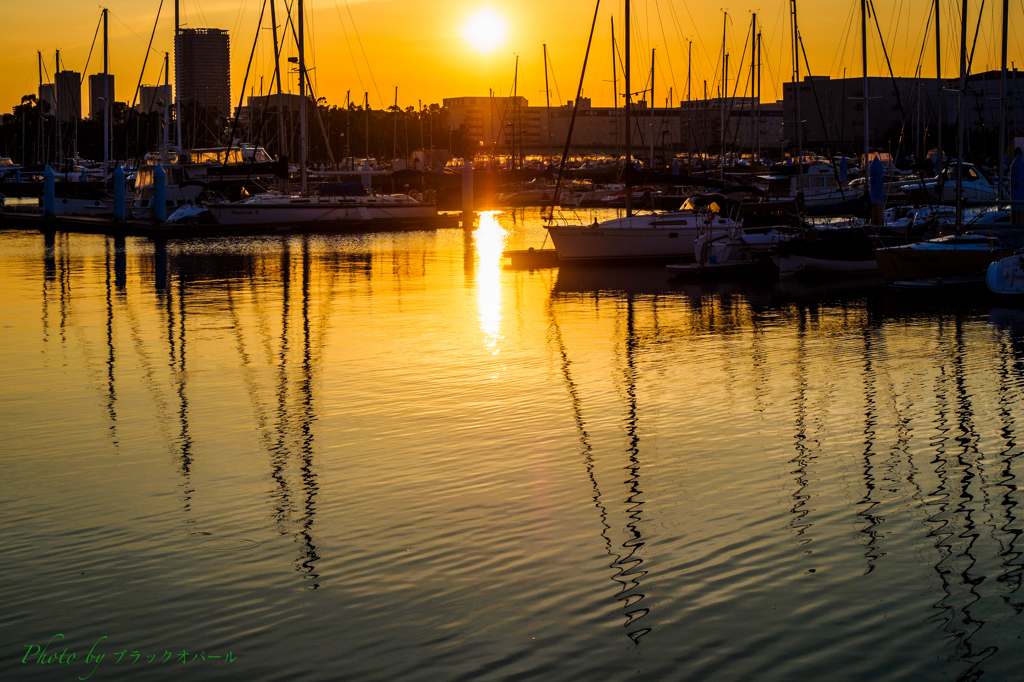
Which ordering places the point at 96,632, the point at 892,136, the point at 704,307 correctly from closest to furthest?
the point at 96,632
the point at 704,307
the point at 892,136

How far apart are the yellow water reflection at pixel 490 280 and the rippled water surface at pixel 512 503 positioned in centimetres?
43

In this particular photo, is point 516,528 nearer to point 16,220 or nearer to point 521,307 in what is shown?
point 521,307

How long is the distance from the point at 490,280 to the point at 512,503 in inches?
1090

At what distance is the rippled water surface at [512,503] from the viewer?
28.5 feet

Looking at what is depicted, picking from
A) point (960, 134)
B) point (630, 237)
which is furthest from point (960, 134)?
point (630, 237)

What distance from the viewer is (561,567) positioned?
10.3 metres

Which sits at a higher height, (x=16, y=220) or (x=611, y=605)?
(x=16, y=220)

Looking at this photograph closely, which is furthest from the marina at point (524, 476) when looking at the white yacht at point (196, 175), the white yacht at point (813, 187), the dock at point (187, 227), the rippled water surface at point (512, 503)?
the white yacht at point (196, 175)

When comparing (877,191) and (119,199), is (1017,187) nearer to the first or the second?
(877,191)

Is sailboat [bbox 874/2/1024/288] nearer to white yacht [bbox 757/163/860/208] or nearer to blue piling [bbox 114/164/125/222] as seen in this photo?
white yacht [bbox 757/163/860/208]

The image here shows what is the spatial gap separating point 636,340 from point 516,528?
45.9 feet

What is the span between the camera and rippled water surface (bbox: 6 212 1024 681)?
8.70 metres

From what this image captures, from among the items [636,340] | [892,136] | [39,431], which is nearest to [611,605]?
[39,431]

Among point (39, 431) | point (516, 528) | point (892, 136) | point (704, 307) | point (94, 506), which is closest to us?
point (516, 528)
